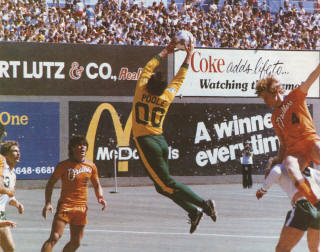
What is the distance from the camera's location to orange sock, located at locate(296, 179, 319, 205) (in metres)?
7.91

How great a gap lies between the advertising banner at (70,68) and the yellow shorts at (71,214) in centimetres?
2081

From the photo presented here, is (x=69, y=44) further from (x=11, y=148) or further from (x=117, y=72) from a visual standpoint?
(x=11, y=148)

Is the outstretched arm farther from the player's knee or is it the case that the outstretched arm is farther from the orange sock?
the player's knee

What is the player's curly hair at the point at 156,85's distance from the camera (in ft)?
25.5

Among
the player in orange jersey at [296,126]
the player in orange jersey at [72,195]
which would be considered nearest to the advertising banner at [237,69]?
the player in orange jersey at [72,195]

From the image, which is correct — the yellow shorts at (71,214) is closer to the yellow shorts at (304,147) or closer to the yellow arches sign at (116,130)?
the yellow shorts at (304,147)

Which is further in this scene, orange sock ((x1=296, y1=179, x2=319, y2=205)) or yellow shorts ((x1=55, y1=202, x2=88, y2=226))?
yellow shorts ((x1=55, y1=202, x2=88, y2=226))

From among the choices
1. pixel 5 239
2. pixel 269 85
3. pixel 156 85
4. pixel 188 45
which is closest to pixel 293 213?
pixel 269 85

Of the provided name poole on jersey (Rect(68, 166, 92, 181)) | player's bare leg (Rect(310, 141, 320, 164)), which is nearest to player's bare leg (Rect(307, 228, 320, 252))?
player's bare leg (Rect(310, 141, 320, 164))

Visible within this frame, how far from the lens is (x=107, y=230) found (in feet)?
52.7

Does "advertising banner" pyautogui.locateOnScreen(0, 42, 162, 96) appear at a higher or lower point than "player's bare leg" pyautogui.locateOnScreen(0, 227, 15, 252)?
lower

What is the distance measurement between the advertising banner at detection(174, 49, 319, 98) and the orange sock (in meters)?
23.1

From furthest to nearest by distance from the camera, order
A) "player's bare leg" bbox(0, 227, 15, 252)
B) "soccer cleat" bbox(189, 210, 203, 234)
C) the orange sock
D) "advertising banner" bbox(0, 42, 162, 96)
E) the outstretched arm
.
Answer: "advertising banner" bbox(0, 42, 162, 96)
"player's bare leg" bbox(0, 227, 15, 252)
"soccer cleat" bbox(189, 210, 203, 234)
the orange sock
the outstretched arm

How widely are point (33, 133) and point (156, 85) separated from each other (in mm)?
22418
